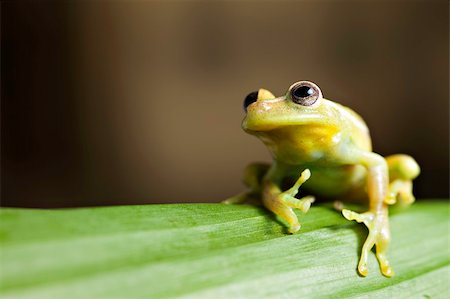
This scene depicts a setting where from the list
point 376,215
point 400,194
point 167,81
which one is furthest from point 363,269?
point 167,81

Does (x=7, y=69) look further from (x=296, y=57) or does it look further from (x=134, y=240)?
(x=134, y=240)

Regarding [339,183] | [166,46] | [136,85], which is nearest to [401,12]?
[166,46]

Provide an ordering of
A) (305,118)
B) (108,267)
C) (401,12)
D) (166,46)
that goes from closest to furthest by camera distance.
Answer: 1. (108,267)
2. (305,118)
3. (401,12)
4. (166,46)

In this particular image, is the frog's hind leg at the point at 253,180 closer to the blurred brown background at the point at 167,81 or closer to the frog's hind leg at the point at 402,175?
the frog's hind leg at the point at 402,175

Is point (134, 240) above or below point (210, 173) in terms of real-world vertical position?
above

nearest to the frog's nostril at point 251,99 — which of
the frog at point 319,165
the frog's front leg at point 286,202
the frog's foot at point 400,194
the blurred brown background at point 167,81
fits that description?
the frog at point 319,165
